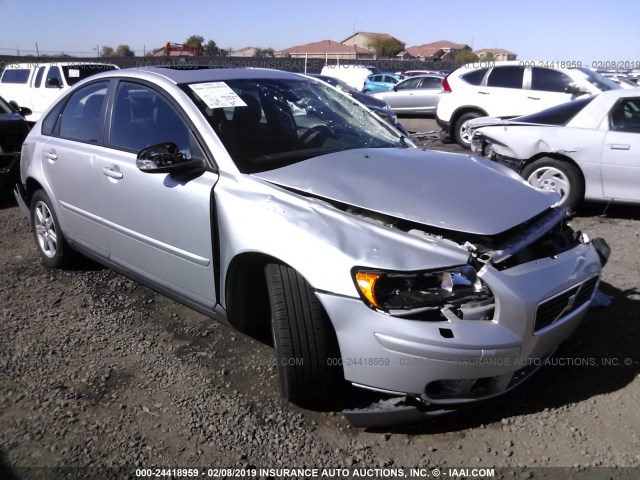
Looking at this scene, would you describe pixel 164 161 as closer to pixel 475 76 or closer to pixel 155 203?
pixel 155 203

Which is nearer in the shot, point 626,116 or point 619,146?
point 619,146

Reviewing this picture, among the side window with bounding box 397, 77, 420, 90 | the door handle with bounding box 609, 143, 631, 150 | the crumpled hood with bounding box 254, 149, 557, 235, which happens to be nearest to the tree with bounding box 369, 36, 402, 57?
the side window with bounding box 397, 77, 420, 90

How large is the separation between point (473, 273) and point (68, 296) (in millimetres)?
3135

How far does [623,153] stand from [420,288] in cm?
439

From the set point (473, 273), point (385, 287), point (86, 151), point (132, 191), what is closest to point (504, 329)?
point (473, 273)

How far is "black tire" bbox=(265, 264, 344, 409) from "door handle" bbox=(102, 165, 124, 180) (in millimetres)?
1447

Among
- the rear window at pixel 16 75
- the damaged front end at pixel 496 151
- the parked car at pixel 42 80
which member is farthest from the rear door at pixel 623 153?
the rear window at pixel 16 75

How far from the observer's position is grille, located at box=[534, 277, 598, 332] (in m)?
2.50

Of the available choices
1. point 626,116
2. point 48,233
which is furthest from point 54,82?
point 626,116

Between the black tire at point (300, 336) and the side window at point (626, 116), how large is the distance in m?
4.79

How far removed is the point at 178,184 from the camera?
10.2 feet

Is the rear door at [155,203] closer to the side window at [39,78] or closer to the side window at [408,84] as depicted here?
the side window at [39,78]

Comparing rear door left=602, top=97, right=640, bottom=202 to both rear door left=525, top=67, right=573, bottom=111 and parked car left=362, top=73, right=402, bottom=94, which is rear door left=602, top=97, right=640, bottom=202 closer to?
rear door left=525, top=67, right=573, bottom=111

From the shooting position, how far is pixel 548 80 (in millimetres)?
10344
